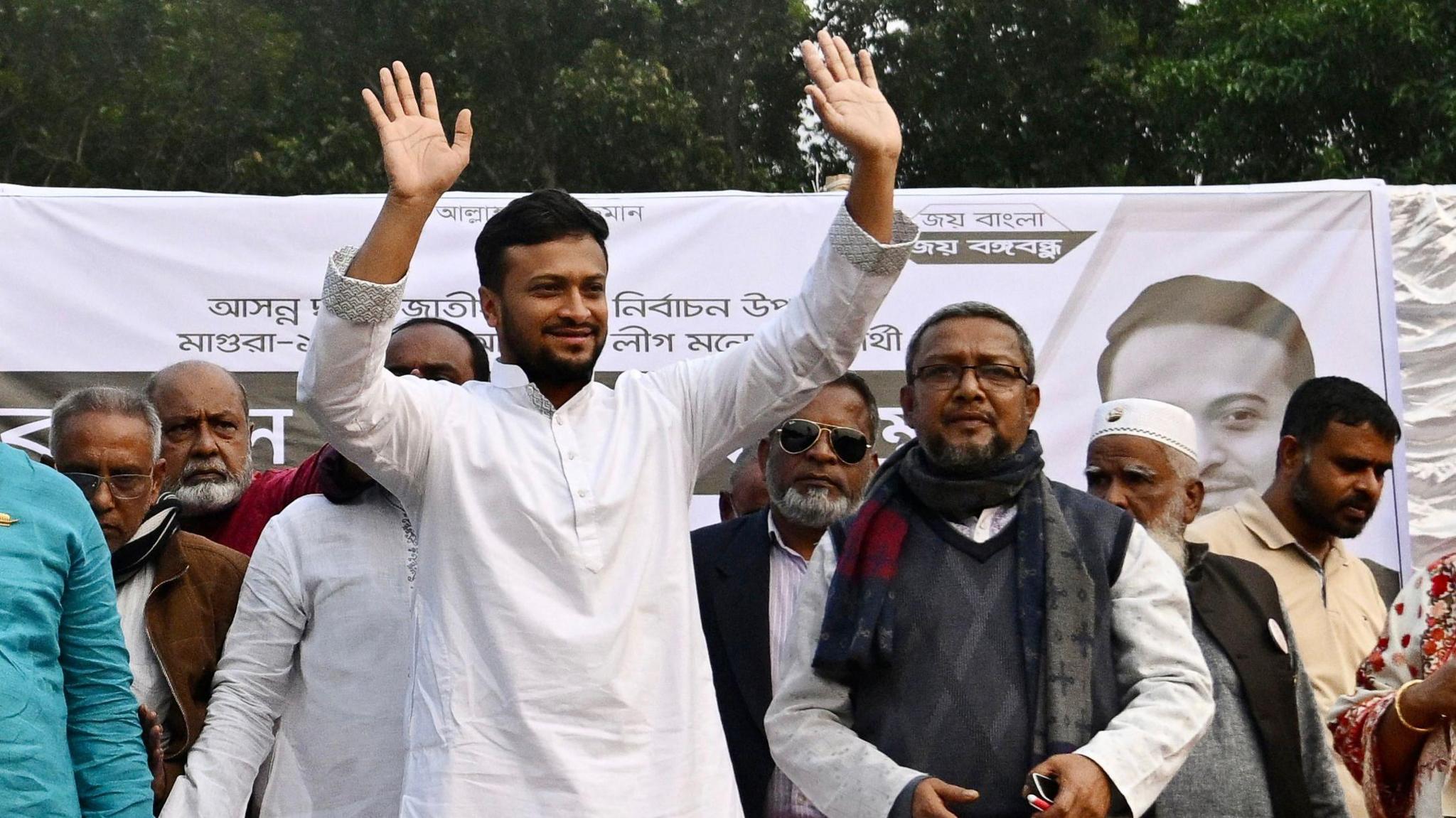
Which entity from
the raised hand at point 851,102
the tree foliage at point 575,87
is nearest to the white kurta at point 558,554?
the raised hand at point 851,102

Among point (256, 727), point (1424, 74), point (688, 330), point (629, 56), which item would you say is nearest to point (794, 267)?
point (688, 330)

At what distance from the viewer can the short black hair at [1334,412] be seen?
505 centimetres

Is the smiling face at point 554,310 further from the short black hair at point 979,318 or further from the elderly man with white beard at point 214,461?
the elderly man with white beard at point 214,461

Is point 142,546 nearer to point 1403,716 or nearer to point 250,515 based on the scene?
point 250,515

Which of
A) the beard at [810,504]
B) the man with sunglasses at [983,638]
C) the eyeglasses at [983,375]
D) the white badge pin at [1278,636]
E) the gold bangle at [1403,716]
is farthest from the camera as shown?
the beard at [810,504]

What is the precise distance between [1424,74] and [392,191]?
1288 centimetres

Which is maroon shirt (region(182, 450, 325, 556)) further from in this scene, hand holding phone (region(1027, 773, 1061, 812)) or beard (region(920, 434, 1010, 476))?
hand holding phone (region(1027, 773, 1061, 812))

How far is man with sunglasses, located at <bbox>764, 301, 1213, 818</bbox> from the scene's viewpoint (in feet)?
10.1

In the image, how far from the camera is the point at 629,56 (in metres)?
17.5

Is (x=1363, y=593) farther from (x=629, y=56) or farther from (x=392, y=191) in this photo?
(x=629, y=56)

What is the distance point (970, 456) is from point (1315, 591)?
6.15ft

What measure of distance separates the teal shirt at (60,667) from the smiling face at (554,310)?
0.81 meters

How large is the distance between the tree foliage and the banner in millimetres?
9725

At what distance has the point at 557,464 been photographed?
306cm
